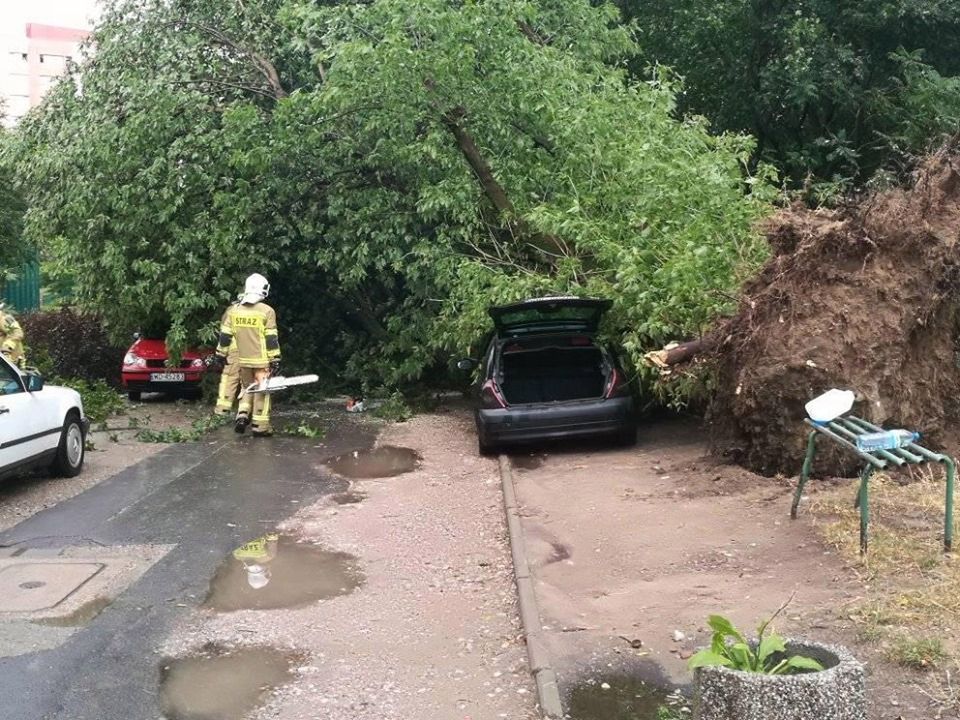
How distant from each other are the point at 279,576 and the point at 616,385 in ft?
16.6

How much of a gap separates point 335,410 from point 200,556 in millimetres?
7905

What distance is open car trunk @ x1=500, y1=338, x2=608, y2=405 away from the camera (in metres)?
11.5

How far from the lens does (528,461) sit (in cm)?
1067

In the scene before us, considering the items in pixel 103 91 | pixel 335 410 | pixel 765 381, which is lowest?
pixel 335 410

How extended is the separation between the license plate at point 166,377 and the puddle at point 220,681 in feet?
36.4

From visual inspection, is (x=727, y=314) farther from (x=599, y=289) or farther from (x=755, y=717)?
(x=755, y=717)

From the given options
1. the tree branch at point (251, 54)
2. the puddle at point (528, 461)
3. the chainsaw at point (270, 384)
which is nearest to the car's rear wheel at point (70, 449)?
the chainsaw at point (270, 384)

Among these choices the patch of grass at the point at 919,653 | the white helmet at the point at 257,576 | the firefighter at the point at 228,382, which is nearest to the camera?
the patch of grass at the point at 919,653

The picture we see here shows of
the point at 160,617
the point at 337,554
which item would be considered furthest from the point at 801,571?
the point at 160,617

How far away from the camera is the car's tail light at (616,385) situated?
35.2ft

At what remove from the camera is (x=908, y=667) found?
14.9 ft

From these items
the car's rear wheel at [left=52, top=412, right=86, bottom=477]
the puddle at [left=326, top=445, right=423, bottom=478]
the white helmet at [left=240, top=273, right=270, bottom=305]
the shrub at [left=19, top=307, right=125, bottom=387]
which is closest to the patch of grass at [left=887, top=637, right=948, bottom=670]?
the puddle at [left=326, top=445, right=423, bottom=478]

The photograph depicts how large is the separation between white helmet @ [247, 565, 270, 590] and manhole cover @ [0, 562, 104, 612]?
108cm

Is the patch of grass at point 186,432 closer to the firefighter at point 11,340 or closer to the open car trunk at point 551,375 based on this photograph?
the firefighter at point 11,340
